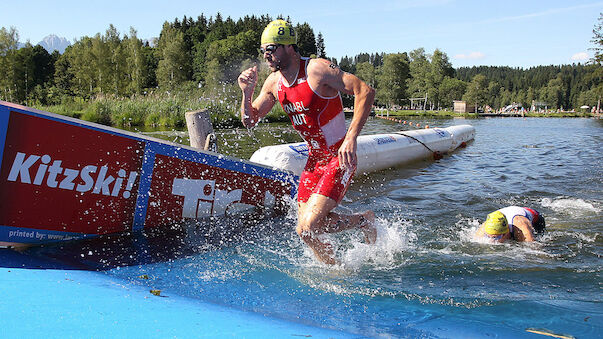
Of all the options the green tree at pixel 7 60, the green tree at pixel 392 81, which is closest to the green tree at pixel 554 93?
the green tree at pixel 392 81

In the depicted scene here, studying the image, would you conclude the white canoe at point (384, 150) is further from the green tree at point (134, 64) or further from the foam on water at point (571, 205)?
the green tree at point (134, 64)

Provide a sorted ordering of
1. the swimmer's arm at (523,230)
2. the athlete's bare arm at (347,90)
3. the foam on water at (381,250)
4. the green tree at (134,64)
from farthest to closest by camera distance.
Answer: the green tree at (134,64) < the swimmer's arm at (523,230) < the foam on water at (381,250) < the athlete's bare arm at (347,90)

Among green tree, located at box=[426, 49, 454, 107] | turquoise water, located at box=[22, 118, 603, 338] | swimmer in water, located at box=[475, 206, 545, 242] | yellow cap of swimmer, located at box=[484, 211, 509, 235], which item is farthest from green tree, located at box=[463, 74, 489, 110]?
yellow cap of swimmer, located at box=[484, 211, 509, 235]

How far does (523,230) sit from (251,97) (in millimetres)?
3912

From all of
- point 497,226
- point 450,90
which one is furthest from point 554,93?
point 497,226

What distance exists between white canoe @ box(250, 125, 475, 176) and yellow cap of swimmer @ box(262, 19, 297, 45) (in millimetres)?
4454

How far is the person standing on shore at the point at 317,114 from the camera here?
416cm

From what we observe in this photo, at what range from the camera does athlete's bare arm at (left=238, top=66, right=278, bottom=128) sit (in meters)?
4.56

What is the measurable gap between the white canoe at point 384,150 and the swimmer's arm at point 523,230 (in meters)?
4.12

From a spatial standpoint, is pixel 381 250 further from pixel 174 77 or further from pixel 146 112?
pixel 174 77

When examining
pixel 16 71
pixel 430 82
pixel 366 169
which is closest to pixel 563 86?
pixel 430 82

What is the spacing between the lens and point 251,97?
474 centimetres

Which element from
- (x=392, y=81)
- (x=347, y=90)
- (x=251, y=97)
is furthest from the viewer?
(x=392, y=81)

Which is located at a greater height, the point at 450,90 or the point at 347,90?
the point at 450,90
